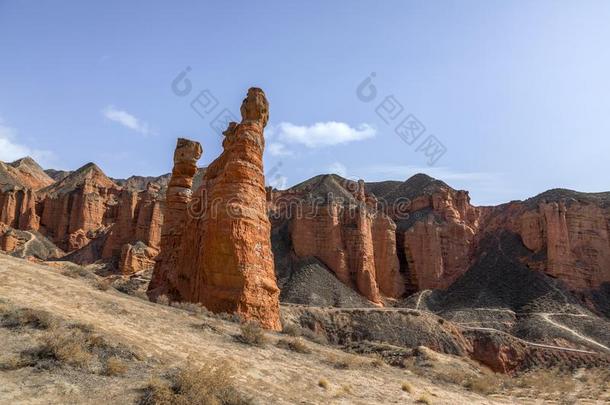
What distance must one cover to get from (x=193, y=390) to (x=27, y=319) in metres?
4.62

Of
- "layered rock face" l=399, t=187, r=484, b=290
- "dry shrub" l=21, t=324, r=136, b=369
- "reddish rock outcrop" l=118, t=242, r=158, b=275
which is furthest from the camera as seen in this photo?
"layered rock face" l=399, t=187, r=484, b=290

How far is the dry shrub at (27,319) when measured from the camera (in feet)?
36.1

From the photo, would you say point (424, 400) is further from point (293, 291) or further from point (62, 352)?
point (293, 291)

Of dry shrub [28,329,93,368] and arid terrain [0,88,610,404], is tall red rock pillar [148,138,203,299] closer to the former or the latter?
arid terrain [0,88,610,404]

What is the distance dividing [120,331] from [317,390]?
4.87 meters

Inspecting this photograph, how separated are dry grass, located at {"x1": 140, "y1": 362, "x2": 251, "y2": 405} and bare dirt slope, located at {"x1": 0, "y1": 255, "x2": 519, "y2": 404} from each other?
353mm

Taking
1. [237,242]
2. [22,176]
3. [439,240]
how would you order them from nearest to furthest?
[237,242] < [439,240] < [22,176]

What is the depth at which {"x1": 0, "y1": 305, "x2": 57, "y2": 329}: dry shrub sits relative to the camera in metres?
11.0

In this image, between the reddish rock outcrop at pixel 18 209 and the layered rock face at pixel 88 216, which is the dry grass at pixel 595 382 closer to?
the layered rock face at pixel 88 216

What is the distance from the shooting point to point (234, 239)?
68.9 feet

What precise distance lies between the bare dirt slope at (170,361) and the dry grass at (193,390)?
353 mm

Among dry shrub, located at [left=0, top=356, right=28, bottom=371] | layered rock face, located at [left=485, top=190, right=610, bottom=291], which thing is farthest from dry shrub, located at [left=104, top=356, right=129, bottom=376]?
layered rock face, located at [left=485, top=190, right=610, bottom=291]

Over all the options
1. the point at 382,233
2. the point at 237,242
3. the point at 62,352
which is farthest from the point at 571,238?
the point at 62,352

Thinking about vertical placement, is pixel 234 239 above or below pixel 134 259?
below
